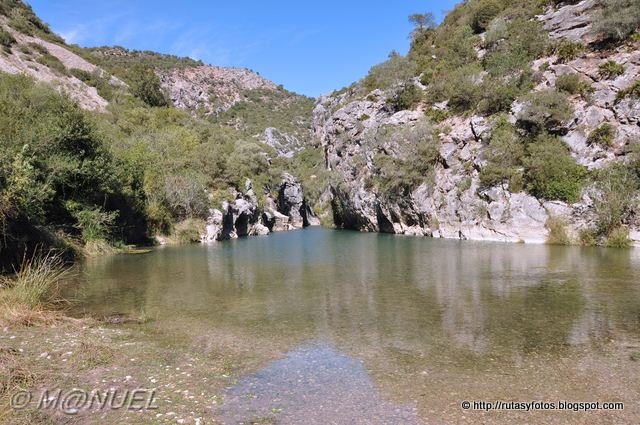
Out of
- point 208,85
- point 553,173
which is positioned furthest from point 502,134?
point 208,85

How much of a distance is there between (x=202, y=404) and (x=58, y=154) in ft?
94.2

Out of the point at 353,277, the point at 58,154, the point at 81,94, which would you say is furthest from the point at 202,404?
the point at 81,94

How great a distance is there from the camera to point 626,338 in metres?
10.4

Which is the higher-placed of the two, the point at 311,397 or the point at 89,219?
the point at 89,219

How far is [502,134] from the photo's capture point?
146 feet

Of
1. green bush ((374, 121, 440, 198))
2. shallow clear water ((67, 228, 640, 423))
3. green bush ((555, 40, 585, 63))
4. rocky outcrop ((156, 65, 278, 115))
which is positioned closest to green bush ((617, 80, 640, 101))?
green bush ((555, 40, 585, 63))

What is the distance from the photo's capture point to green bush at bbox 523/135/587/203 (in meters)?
37.8

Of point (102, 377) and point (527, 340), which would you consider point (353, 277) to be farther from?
point (102, 377)

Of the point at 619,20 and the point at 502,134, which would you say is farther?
the point at 619,20

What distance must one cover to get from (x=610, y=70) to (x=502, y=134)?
1113 centimetres

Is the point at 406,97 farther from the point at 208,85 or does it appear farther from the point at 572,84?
the point at 208,85

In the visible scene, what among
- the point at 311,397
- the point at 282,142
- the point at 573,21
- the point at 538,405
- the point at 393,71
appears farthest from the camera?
the point at 282,142

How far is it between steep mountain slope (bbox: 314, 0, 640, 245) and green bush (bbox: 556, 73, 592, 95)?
0.12m

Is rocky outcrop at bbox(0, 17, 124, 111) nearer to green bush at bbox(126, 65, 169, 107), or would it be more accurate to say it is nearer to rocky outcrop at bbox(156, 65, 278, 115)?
green bush at bbox(126, 65, 169, 107)
